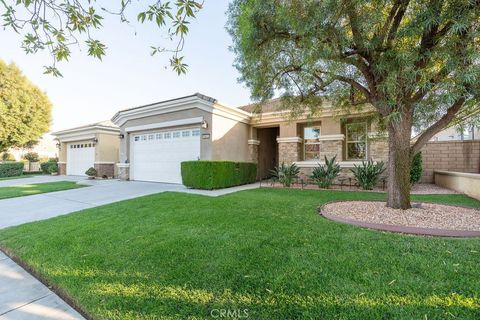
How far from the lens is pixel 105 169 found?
16109 millimetres

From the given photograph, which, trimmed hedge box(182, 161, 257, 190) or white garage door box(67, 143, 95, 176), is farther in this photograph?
white garage door box(67, 143, 95, 176)

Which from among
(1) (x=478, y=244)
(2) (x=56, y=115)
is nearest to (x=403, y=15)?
(1) (x=478, y=244)

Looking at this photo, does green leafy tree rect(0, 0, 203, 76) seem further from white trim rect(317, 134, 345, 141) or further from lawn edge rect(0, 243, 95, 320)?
white trim rect(317, 134, 345, 141)

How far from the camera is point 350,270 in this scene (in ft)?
8.62

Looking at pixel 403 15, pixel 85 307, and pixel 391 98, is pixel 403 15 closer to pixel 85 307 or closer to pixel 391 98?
pixel 391 98

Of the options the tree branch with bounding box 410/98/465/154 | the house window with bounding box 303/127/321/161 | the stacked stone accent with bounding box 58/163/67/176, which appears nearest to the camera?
the tree branch with bounding box 410/98/465/154

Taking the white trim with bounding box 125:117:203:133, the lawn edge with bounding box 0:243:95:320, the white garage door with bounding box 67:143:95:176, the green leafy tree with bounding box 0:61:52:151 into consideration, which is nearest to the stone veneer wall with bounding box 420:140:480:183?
the white trim with bounding box 125:117:203:133

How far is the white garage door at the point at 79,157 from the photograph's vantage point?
1697cm

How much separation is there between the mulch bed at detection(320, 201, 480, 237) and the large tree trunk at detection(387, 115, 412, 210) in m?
0.27

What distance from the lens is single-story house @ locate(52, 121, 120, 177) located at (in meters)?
16.2

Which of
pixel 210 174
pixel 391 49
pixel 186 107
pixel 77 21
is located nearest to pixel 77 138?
pixel 186 107

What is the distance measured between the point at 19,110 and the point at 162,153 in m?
17.9

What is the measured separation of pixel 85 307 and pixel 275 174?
9.02 meters

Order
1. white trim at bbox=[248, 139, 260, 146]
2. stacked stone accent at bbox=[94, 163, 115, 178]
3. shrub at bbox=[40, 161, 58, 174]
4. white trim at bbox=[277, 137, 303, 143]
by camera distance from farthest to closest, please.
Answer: shrub at bbox=[40, 161, 58, 174]
stacked stone accent at bbox=[94, 163, 115, 178]
white trim at bbox=[248, 139, 260, 146]
white trim at bbox=[277, 137, 303, 143]
